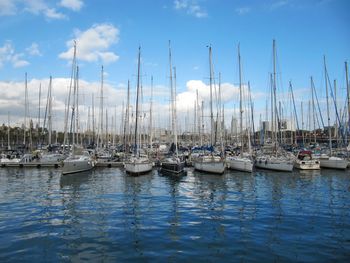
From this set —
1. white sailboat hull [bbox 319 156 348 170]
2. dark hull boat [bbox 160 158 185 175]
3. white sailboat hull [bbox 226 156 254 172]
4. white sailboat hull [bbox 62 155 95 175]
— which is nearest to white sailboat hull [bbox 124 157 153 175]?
dark hull boat [bbox 160 158 185 175]

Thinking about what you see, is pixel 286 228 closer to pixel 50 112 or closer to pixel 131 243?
pixel 131 243

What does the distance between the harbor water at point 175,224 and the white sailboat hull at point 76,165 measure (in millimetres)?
10176

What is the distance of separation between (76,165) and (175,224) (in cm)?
2986

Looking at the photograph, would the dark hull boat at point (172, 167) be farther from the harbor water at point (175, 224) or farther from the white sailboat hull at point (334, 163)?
the white sailboat hull at point (334, 163)

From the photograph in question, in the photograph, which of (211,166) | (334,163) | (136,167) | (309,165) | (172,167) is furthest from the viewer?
(309,165)

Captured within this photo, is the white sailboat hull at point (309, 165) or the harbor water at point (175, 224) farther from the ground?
the white sailboat hull at point (309, 165)

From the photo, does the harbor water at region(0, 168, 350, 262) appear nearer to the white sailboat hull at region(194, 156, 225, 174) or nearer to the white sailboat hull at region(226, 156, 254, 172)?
the white sailboat hull at region(194, 156, 225, 174)

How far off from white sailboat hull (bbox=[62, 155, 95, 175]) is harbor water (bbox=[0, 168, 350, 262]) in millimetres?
10176

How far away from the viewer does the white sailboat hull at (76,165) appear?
4147cm

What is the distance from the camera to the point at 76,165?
43.5 meters

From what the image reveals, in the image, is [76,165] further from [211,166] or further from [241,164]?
[241,164]

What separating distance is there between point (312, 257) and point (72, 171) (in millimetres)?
36601

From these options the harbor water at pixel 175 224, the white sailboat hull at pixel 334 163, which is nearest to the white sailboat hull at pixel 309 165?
the white sailboat hull at pixel 334 163

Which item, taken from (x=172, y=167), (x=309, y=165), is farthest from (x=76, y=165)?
(x=309, y=165)
